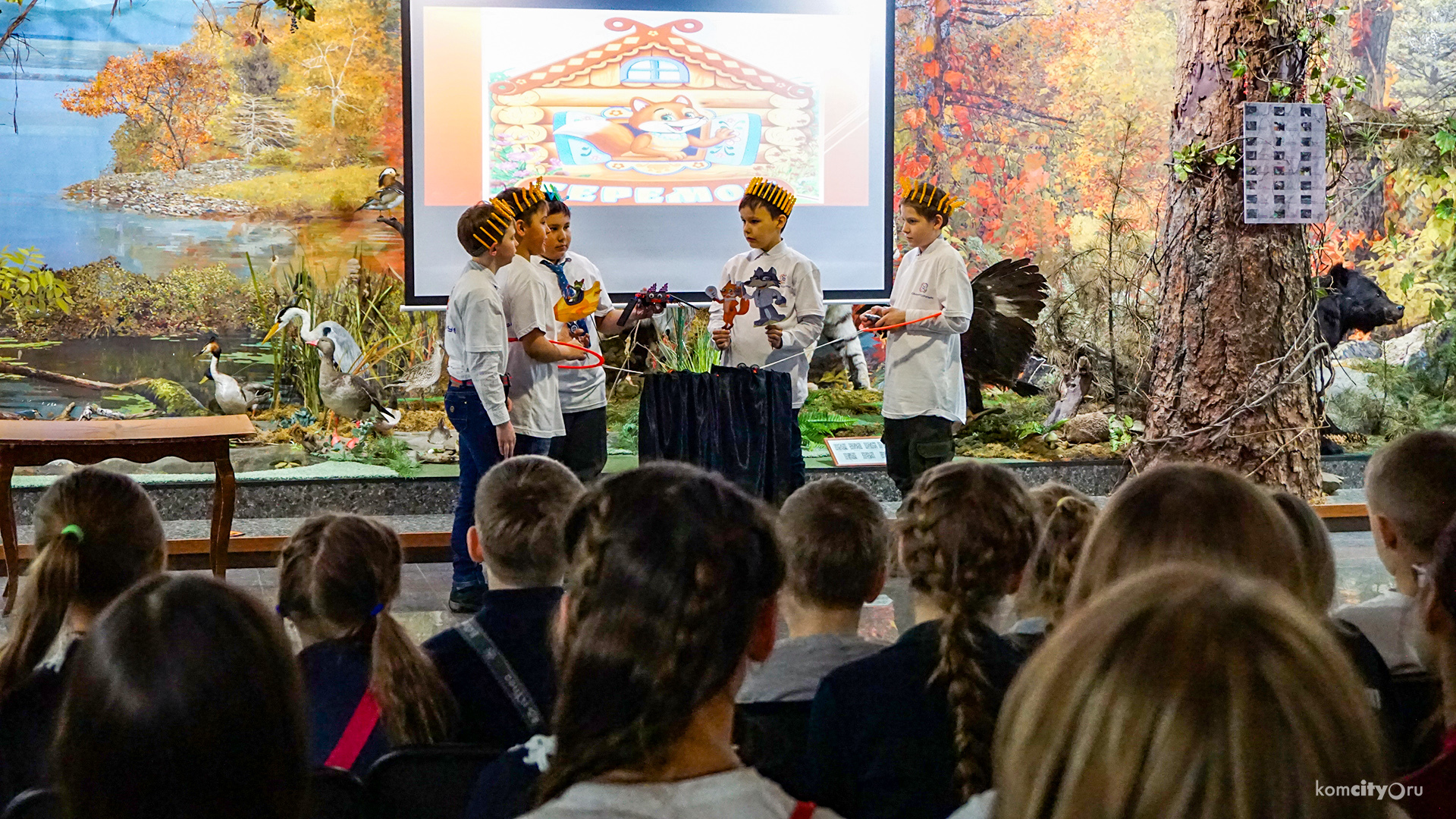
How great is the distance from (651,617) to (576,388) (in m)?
3.62

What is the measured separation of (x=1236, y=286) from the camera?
525 cm

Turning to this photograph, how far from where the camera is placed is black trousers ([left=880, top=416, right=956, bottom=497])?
5082mm

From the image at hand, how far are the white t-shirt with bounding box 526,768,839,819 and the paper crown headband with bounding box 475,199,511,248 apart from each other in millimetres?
3331

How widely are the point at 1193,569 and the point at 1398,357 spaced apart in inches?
345

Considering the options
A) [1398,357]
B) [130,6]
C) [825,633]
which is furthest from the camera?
[1398,357]

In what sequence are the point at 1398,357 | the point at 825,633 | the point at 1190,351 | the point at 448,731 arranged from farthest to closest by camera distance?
1. the point at 1398,357
2. the point at 1190,351
3. the point at 825,633
4. the point at 448,731

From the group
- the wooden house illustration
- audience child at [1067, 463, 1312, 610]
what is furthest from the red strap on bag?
the wooden house illustration

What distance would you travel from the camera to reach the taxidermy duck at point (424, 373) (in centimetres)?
743

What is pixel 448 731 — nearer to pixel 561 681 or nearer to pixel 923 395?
pixel 561 681

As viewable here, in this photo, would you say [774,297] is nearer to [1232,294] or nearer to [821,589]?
[1232,294]

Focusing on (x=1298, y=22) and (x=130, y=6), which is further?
(x=130, y=6)

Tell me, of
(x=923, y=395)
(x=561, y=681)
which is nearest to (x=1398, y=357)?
(x=923, y=395)

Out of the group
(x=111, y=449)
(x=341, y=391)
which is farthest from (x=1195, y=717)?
(x=341, y=391)

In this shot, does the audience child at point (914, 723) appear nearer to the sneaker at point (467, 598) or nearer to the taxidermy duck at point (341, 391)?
the sneaker at point (467, 598)
